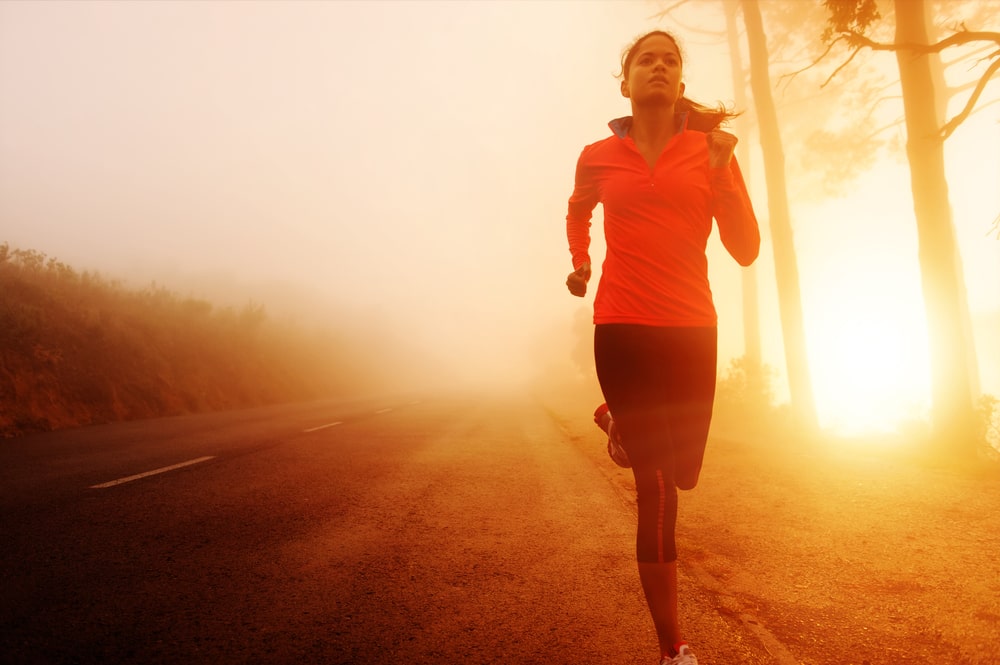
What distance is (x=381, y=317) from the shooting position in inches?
2287

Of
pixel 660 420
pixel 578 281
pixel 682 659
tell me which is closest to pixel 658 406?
pixel 660 420

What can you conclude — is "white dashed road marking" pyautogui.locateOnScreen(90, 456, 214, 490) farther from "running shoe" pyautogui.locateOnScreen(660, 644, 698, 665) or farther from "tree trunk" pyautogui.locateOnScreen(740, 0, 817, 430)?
"tree trunk" pyautogui.locateOnScreen(740, 0, 817, 430)

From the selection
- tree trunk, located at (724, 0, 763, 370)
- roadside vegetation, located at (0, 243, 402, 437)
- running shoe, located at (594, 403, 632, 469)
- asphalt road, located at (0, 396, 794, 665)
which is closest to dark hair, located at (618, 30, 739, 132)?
running shoe, located at (594, 403, 632, 469)

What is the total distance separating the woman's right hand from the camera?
2582 millimetres

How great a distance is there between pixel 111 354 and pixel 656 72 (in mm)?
15755

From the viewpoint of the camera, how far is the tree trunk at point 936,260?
749 centimetres

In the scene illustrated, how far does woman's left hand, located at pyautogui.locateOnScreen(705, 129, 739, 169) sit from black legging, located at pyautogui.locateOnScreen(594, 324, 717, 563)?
0.71 metres

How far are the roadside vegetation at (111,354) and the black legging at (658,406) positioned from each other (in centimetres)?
1194

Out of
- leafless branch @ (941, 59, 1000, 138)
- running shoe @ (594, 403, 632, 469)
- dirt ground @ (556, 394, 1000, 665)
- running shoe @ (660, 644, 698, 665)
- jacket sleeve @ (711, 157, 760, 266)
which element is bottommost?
dirt ground @ (556, 394, 1000, 665)

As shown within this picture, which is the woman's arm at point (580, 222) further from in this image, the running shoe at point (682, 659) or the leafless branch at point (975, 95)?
the leafless branch at point (975, 95)

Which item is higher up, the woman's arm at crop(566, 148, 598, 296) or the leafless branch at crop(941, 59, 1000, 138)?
the leafless branch at crop(941, 59, 1000, 138)

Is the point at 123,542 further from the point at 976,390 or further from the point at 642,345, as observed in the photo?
the point at 976,390

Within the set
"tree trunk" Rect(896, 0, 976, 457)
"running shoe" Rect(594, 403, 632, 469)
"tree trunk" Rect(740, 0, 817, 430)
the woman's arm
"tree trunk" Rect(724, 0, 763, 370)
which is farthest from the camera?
"tree trunk" Rect(724, 0, 763, 370)

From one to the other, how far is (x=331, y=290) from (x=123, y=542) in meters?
53.0
